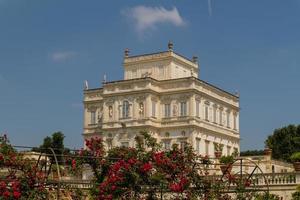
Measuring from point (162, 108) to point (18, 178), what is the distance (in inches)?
1523

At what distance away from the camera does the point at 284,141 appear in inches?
2275

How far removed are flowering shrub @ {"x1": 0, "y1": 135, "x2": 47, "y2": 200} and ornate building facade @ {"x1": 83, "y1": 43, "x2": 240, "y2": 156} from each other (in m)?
35.3

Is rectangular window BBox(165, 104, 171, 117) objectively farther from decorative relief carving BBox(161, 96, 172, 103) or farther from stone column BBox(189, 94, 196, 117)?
stone column BBox(189, 94, 196, 117)

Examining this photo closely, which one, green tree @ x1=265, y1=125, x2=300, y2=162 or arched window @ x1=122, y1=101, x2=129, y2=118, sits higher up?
arched window @ x1=122, y1=101, x2=129, y2=118

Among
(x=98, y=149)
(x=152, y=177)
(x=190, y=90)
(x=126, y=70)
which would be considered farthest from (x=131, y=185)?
(x=126, y=70)

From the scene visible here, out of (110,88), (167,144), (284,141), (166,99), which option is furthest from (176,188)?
(284,141)

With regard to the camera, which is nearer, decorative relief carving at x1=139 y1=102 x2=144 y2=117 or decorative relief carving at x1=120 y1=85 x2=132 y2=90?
decorative relief carving at x1=139 y1=102 x2=144 y2=117

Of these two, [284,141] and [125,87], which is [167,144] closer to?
[125,87]

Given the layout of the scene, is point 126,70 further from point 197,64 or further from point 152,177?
point 152,177

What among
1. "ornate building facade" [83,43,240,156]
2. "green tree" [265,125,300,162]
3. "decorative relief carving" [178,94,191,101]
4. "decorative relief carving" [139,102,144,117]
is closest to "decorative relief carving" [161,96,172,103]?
"ornate building facade" [83,43,240,156]

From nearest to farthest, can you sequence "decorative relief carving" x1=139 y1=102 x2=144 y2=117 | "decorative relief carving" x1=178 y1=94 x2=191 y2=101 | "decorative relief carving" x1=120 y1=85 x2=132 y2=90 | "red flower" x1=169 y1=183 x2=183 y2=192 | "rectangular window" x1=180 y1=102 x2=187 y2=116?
"red flower" x1=169 y1=183 x2=183 y2=192
"decorative relief carving" x1=178 y1=94 x2=191 y2=101
"rectangular window" x1=180 y1=102 x2=187 y2=116
"decorative relief carving" x1=139 y1=102 x2=144 y2=117
"decorative relief carving" x1=120 y1=85 x2=132 y2=90

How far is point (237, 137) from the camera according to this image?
2272 inches

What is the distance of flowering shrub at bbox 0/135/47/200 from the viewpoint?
1366cm

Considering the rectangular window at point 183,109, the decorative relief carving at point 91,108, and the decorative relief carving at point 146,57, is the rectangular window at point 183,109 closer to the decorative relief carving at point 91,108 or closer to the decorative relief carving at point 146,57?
the decorative relief carving at point 146,57
